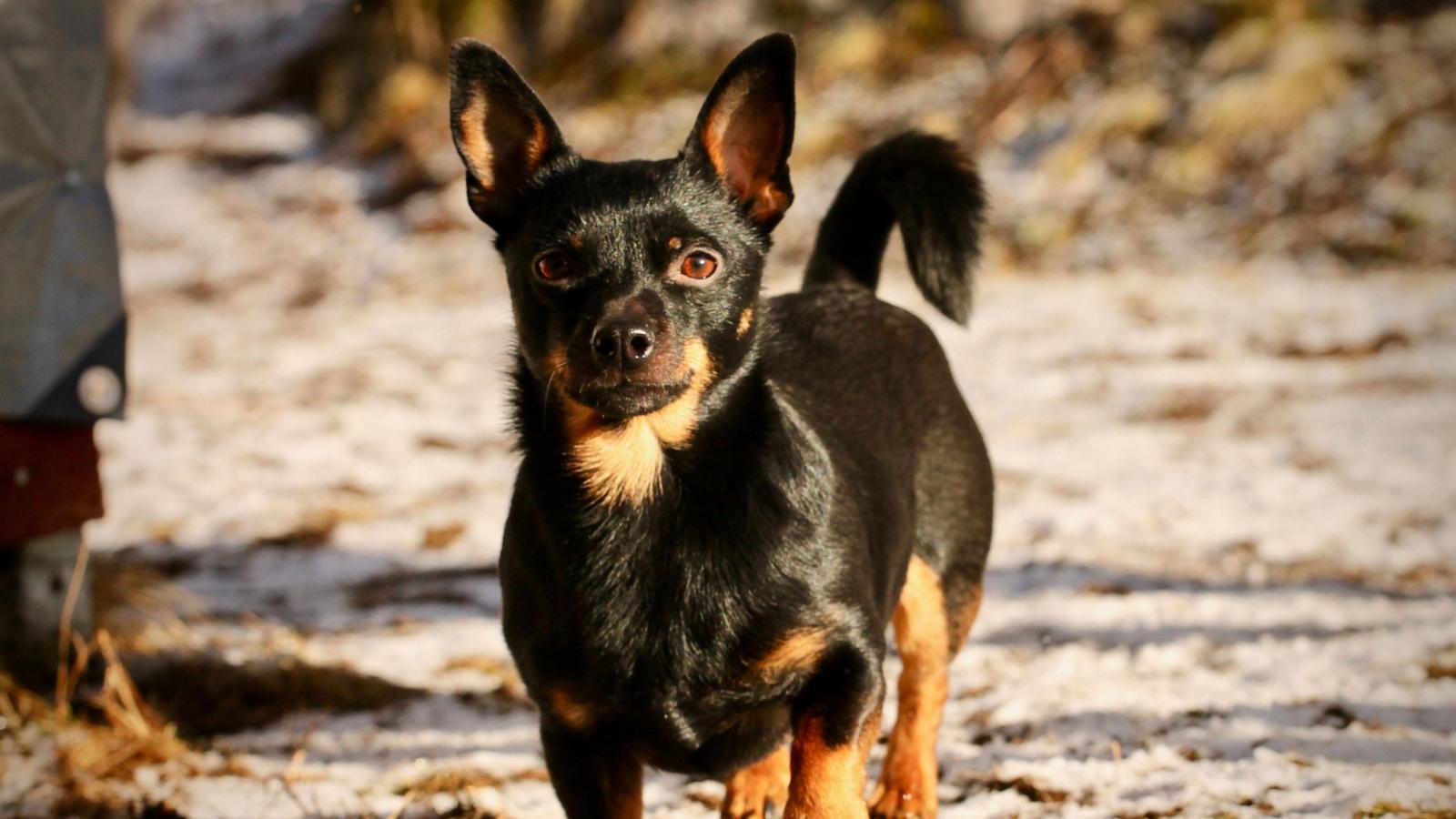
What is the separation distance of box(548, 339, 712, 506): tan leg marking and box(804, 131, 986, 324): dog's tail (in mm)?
997

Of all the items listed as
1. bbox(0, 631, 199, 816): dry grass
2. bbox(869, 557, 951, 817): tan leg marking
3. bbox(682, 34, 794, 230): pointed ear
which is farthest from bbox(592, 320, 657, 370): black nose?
bbox(0, 631, 199, 816): dry grass

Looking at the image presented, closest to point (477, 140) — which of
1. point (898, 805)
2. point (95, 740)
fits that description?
point (898, 805)

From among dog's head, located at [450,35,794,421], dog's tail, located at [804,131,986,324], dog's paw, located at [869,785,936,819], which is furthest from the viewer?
dog's tail, located at [804,131,986,324]

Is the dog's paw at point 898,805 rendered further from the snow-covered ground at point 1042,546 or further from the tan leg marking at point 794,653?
the tan leg marking at point 794,653

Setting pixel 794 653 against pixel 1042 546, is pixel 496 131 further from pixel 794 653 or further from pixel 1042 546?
pixel 1042 546

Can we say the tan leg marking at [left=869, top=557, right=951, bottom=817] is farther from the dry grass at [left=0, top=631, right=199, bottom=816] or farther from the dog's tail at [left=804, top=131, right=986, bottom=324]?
the dry grass at [left=0, top=631, right=199, bottom=816]

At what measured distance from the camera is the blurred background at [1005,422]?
3.29m

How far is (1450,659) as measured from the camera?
11.8 feet

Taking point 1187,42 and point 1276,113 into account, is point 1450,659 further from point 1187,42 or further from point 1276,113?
point 1187,42

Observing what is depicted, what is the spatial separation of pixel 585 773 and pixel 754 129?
Result: 1391 millimetres

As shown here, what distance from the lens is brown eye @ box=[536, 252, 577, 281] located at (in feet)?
8.09

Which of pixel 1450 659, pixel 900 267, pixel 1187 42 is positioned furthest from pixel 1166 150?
pixel 1450 659

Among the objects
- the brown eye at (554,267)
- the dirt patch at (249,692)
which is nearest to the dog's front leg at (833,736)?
the brown eye at (554,267)

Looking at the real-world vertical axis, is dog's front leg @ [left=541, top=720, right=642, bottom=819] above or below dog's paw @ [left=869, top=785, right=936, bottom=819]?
above
